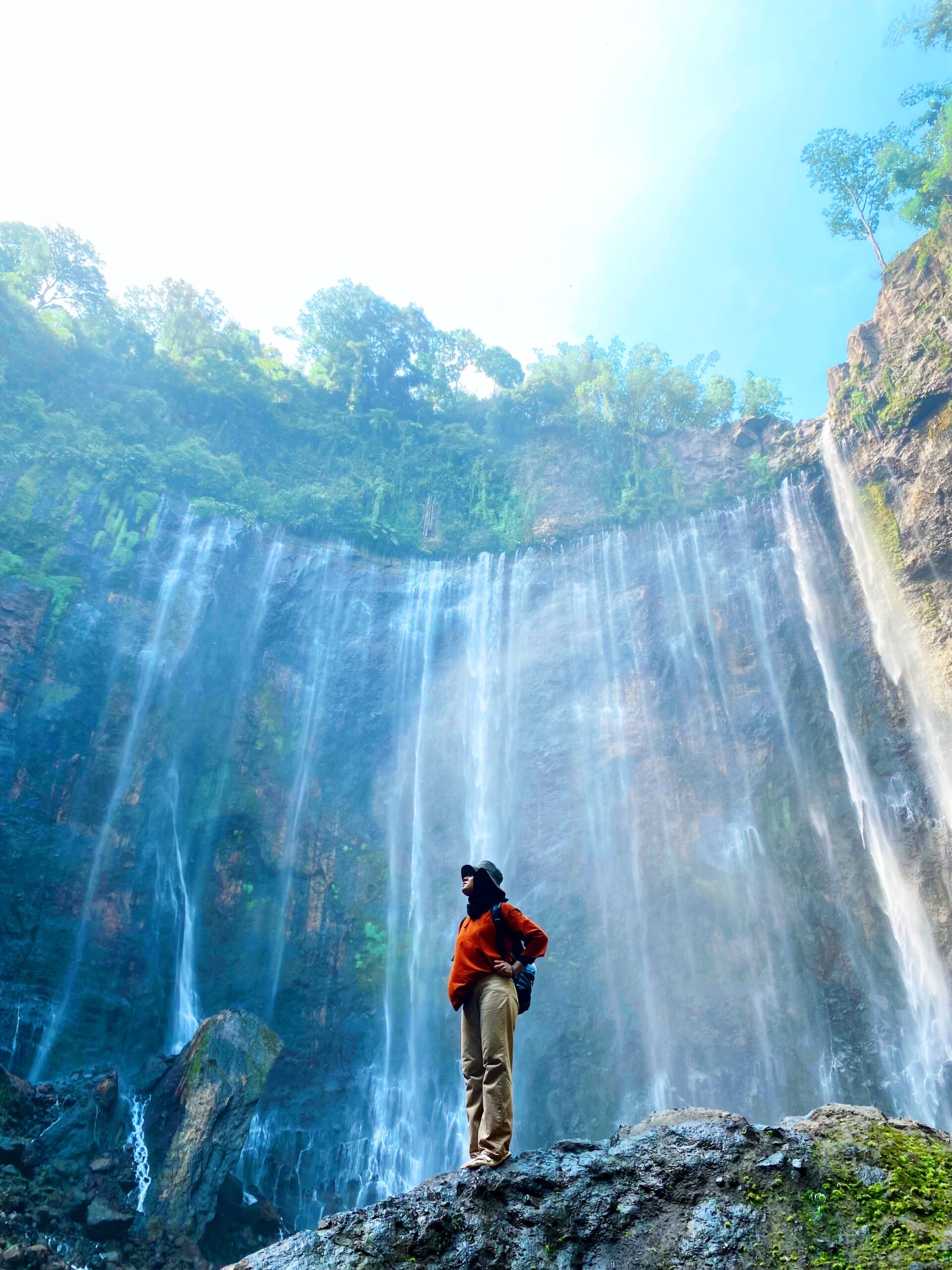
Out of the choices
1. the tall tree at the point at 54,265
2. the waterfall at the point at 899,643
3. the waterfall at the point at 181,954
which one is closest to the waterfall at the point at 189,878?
the waterfall at the point at 181,954

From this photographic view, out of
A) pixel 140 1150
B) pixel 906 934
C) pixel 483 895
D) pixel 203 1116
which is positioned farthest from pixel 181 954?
pixel 906 934

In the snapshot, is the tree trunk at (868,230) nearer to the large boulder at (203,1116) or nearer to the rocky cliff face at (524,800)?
the rocky cliff face at (524,800)

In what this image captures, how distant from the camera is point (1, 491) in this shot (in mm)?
16484

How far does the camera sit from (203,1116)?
10930 mm

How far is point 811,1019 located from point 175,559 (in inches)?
680

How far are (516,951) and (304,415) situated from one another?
22.8 meters

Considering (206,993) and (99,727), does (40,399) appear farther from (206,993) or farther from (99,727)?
(206,993)

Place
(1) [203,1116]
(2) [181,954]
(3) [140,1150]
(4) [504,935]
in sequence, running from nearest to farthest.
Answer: (4) [504,935] < (1) [203,1116] < (3) [140,1150] < (2) [181,954]

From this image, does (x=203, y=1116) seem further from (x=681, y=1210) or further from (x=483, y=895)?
(x=681, y=1210)

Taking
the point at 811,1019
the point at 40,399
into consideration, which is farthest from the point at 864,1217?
the point at 40,399

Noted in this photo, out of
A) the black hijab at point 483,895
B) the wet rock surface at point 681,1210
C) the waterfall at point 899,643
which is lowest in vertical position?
the wet rock surface at point 681,1210

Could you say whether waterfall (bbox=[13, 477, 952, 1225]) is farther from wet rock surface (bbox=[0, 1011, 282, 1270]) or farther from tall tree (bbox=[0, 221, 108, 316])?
tall tree (bbox=[0, 221, 108, 316])

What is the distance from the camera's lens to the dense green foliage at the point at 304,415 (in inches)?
713

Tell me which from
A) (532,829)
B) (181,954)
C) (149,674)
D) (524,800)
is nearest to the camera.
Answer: (181,954)
